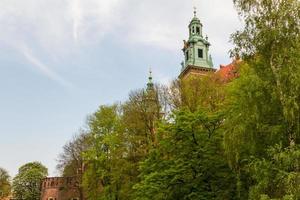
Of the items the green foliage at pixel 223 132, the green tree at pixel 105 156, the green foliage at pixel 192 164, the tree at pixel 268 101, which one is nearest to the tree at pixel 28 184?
the green tree at pixel 105 156

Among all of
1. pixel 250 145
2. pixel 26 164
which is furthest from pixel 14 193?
pixel 250 145

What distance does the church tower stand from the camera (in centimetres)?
6066

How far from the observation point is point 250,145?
17.6m

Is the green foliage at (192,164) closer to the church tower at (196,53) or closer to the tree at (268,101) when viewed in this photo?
the tree at (268,101)

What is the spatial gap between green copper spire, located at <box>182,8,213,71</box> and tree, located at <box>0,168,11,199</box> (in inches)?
1430

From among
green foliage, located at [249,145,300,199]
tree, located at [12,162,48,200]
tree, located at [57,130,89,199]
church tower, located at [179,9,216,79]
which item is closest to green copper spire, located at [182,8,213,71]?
church tower, located at [179,9,216,79]

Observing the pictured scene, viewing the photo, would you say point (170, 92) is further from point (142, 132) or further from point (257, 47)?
point (257, 47)

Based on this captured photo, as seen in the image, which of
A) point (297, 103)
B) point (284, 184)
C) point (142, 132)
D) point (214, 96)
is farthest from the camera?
point (142, 132)

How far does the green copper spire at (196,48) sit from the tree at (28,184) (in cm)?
3225

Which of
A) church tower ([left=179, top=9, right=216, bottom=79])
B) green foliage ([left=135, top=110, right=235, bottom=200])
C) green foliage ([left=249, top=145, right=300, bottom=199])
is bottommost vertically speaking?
green foliage ([left=249, top=145, right=300, bottom=199])

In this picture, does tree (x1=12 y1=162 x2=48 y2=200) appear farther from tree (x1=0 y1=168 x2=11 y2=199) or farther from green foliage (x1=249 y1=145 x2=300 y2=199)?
green foliage (x1=249 y1=145 x2=300 y2=199)

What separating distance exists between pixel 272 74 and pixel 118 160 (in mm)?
18678

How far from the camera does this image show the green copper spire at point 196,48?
61625 mm

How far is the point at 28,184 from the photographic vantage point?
7450 centimetres
